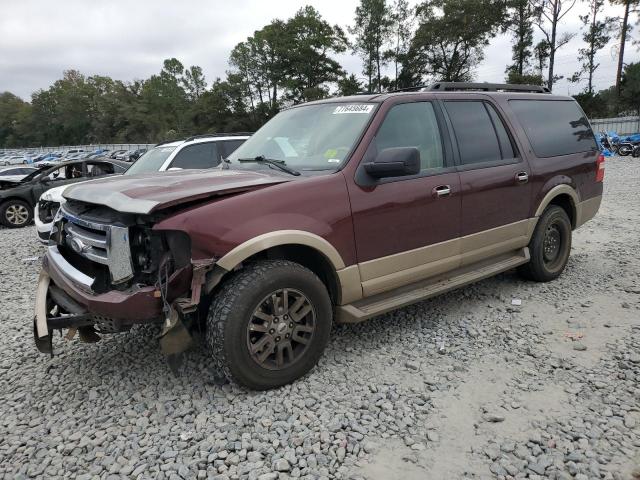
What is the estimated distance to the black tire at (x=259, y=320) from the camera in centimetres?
293

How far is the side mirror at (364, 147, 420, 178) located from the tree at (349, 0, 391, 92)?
53.4 metres

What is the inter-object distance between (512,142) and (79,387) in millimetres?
4285

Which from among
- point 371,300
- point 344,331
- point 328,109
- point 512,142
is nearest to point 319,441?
point 371,300

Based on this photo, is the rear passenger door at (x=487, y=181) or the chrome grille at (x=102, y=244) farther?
the rear passenger door at (x=487, y=181)

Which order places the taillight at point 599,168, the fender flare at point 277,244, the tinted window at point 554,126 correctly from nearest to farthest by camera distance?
the fender flare at point 277,244, the tinted window at point 554,126, the taillight at point 599,168

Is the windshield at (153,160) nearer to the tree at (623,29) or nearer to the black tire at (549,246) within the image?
the black tire at (549,246)

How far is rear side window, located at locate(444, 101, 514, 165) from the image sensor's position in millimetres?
4195

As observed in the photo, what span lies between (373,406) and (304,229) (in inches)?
48.0

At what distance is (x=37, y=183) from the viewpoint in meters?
11.3

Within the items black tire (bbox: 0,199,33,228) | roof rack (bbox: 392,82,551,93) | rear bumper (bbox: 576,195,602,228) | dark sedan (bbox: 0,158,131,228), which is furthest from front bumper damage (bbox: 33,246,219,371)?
black tire (bbox: 0,199,33,228)

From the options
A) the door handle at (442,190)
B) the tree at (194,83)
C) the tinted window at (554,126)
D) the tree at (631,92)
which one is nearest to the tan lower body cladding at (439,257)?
the door handle at (442,190)

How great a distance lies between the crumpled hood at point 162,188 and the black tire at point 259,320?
1.81 feet

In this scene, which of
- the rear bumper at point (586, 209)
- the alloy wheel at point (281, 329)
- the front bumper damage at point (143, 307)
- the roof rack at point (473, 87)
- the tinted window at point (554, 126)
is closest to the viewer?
the front bumper damage at point (143, 307)

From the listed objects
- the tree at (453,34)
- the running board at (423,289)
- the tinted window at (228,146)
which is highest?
the tree at (453,34)
